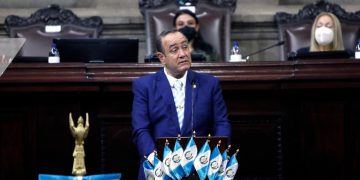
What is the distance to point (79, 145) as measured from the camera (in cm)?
469

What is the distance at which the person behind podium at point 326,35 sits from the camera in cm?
632

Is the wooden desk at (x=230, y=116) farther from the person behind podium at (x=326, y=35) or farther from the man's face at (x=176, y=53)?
the person behind podium at (x=326, y=35)

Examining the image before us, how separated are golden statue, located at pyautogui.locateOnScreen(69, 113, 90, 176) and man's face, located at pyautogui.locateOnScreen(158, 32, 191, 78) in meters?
0.59

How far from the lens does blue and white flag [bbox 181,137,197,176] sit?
3.81m

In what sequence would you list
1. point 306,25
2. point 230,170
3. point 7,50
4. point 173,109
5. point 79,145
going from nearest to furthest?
point 7,50 → point 230,170 → point 173,109 → point 79,145 → point 306,25

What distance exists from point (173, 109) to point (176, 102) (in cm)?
6

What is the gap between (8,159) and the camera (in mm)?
5105

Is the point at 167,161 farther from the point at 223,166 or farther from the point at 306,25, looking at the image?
the point at 306,25

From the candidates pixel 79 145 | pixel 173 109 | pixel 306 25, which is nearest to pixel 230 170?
pixel 173 109

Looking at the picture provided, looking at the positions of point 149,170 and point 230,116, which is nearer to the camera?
point 149,170

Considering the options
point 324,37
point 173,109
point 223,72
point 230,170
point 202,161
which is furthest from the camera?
point 324,37

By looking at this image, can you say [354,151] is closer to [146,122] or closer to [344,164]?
[344,164]

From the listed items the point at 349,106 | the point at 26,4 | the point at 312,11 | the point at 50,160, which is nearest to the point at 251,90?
the point at 349,106

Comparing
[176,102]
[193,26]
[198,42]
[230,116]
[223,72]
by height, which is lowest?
[230,116]
